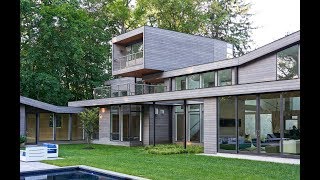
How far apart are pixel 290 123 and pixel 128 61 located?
1300cm

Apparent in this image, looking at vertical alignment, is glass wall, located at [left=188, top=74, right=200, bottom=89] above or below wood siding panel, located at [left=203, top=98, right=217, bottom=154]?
above

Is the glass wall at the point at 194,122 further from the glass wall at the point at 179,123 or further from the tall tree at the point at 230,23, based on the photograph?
the tall tree at the point at 230,23

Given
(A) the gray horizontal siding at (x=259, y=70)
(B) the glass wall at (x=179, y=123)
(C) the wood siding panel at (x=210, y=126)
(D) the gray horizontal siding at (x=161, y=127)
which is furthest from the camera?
(B) the glass wall at (x=179, y=123)

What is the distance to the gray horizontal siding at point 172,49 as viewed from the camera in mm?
22297

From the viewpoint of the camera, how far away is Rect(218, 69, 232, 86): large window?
18.9 m

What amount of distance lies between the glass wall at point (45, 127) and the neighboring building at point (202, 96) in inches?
72.5

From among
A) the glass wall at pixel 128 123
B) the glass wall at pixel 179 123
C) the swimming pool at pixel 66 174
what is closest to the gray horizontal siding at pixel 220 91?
the glass wall at pixel 128 123

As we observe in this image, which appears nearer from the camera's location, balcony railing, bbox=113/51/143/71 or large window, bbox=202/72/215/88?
large window, bbox=202/72/215/88

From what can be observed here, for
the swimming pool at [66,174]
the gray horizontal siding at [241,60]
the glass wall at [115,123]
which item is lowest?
the swimming pool at [66,174]

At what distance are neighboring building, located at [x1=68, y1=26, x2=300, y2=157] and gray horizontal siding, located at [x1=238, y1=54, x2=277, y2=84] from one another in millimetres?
42

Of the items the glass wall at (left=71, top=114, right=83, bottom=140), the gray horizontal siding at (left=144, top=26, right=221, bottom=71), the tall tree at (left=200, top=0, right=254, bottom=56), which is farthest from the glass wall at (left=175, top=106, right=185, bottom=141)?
the tall tree at (left=200, top=0, right=254, bottom=56)

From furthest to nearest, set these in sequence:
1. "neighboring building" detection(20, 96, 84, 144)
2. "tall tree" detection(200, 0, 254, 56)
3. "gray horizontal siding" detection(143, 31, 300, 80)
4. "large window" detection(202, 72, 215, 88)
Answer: "tall tree" detection(200, 0, 254, 56)
"neighboring building" detection(20, 96, 84, 144)
"large window" detection(202, 72, 215, 88)
"gray horizontal siding" detection(143, 31, 300, 80)

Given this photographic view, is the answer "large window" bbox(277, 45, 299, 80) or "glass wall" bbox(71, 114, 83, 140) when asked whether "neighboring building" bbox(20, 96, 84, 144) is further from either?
"large window" bbox(277, 45, 299, 80)
